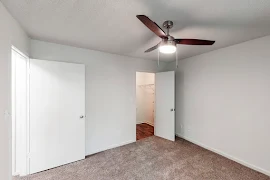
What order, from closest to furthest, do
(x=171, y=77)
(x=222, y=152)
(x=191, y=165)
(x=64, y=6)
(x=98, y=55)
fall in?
(x=64, y=6)
(x=191, y=165)
(x=222, y=152)
(x=98, y=55)
(x=171, y=77)

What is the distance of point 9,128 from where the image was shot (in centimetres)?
150

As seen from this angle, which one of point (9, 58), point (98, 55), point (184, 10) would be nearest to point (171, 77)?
point (98, 55)

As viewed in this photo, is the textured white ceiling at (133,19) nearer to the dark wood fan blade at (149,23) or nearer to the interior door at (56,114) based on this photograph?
the dark wood fan blade at (149,23)

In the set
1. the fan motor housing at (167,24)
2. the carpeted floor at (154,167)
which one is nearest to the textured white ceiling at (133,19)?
the fan motor housing at (167,24)

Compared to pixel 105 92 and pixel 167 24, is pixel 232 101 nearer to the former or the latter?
pixel 167 24

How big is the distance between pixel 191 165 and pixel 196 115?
4.21ft

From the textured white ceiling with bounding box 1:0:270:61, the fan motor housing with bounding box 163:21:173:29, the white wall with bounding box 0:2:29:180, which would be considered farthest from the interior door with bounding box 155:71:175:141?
the white wall with bounding box 0:2:29:180

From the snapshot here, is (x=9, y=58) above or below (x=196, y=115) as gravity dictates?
above

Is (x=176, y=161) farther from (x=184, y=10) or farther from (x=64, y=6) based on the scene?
(x=64, y=6)

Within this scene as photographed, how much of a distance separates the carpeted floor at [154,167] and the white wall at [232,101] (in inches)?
11.7

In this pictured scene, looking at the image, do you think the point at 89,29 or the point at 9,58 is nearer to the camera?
the point at 9,58

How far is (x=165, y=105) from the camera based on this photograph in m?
3.67

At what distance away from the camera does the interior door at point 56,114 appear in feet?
7.14

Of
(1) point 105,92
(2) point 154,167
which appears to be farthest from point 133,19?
(2) point 154,167
